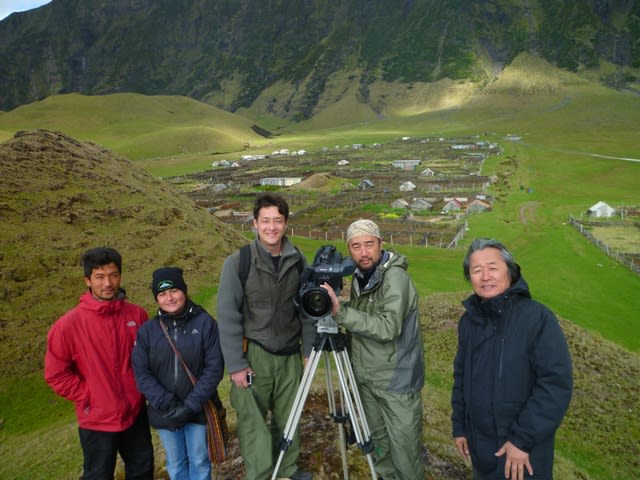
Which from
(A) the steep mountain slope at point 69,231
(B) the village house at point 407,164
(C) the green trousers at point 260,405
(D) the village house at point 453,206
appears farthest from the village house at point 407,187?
(C) the green trousers at point 260,405

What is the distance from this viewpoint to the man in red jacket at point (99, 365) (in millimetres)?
4680

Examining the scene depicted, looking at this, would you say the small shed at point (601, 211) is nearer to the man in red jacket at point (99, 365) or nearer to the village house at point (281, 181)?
the village house at point (281, 181)

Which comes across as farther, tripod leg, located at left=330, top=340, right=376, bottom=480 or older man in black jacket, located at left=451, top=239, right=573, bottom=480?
tripod leg, located at left=330, top=340, right=376, bottom=480

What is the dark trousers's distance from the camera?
4.86 m

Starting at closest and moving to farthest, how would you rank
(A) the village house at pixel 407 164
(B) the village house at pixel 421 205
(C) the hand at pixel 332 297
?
(C) the hand at pixel 332 297
(B) the village house at pixel 421 205
(A) the village house at pixel 407 164

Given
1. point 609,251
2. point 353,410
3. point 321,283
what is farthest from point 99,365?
point 609,251

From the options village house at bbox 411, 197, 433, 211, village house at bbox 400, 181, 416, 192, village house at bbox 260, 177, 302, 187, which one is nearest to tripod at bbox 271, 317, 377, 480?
village house at bbox 411, 197, 433, 211

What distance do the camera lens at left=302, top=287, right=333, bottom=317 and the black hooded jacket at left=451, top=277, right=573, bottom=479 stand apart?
145cm

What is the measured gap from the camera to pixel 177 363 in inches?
190

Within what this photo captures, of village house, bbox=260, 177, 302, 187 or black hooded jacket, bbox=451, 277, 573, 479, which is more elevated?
village house, bbox=260, 177, 302, 187

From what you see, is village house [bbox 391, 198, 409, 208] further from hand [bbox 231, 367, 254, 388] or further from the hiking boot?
hand [bbox 231, 367, 254, 388]

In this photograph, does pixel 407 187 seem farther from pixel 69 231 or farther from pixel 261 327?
pixel 261 327

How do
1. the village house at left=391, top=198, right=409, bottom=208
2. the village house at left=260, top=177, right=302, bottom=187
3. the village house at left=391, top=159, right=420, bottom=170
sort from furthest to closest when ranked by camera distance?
the village house at left=391, top=159, right=420, bottom=170, the village house at left=260, top=177, right=302, bottom=187, the village house at left=391, top=198, right=409, bottom=208

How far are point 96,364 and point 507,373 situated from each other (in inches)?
174
